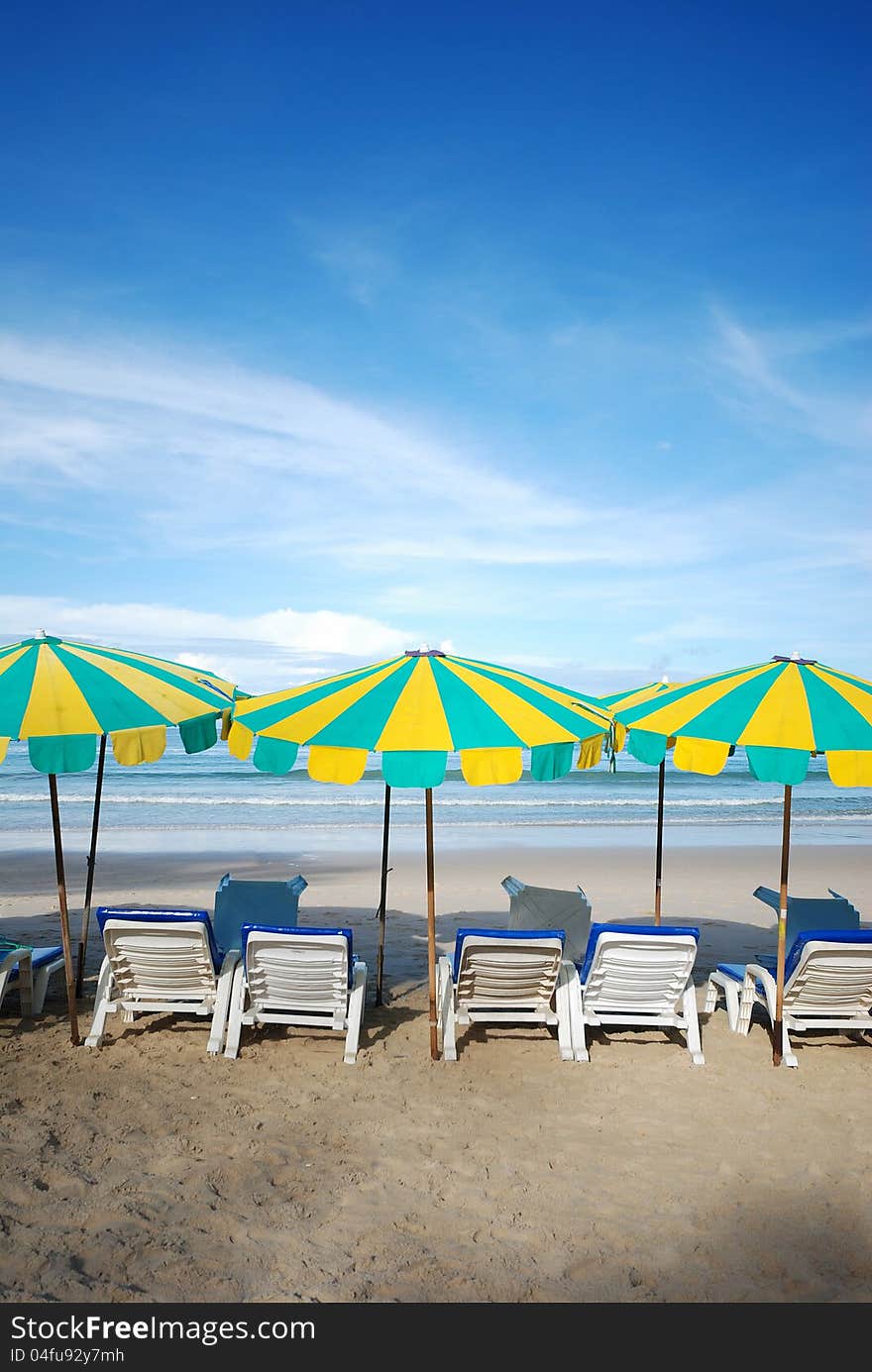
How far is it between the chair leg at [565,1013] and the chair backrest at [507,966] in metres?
0.09

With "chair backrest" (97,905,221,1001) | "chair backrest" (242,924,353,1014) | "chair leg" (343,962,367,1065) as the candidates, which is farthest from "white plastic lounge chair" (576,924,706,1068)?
"chair backrest" (97,905,221,1001)

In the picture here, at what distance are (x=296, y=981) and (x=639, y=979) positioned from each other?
212cm

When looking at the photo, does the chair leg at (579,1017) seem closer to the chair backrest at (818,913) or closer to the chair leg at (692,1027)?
the chair leg at (692,1027)

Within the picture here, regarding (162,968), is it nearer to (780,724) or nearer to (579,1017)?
(579,1017)

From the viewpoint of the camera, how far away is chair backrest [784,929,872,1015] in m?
5.71

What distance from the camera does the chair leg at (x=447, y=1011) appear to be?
5789 mm

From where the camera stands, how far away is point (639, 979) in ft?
19.3

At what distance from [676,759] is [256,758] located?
2369 millimetres

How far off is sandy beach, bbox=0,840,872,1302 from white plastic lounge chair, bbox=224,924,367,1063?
0.23m

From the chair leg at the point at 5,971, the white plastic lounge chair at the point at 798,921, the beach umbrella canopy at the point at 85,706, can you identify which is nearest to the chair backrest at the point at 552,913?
the white plastic lounge chair at the point at 798,921

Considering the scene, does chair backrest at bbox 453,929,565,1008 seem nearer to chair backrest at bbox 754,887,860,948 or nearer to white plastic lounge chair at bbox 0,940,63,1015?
chair backrest at bbox 754,887,860,948

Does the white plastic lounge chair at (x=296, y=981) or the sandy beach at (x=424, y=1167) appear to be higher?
the white plastic lounge chair at (x=296, y=981)
